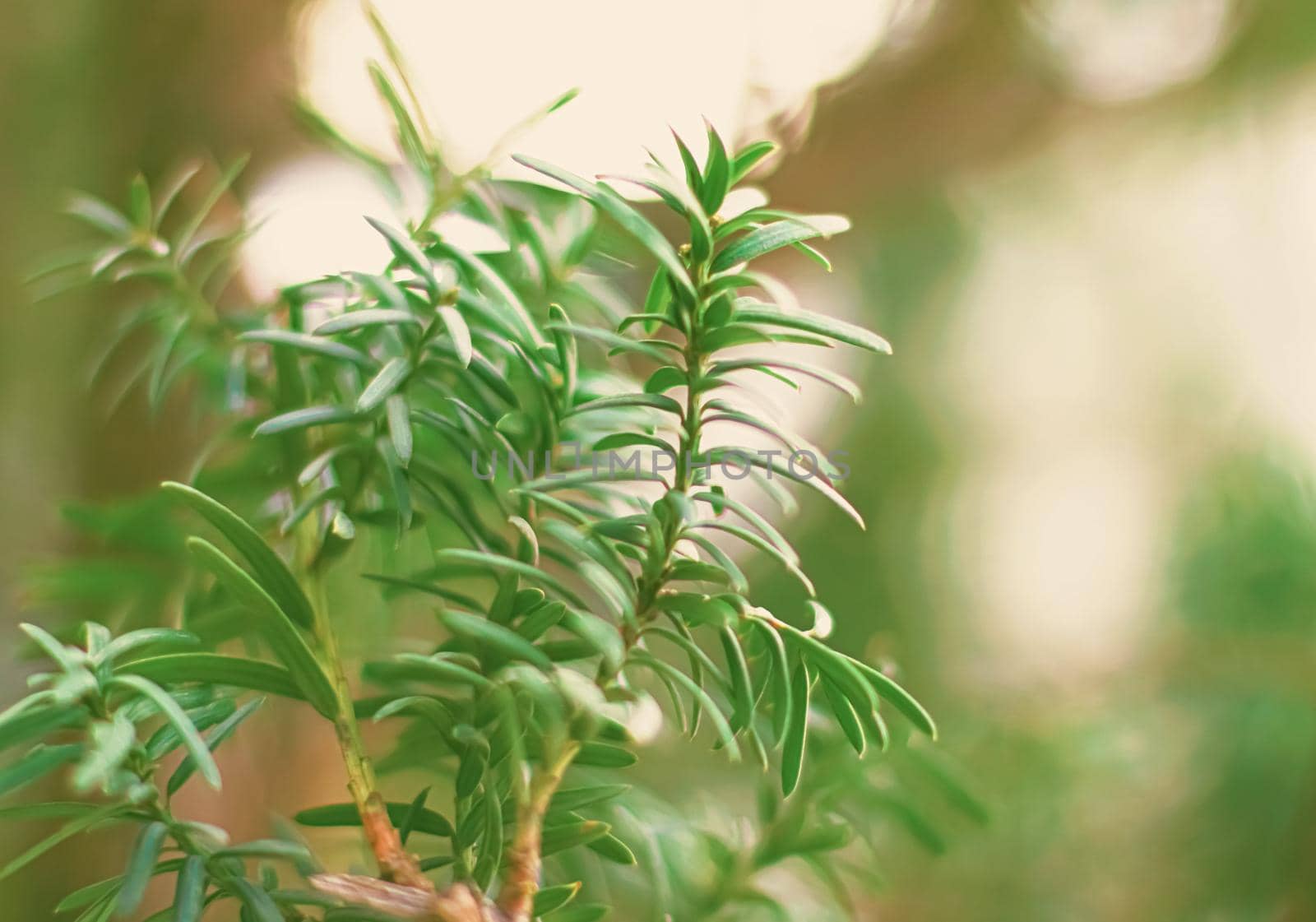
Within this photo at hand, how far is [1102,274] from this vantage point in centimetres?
116

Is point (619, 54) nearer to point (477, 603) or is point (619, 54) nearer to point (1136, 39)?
point (1136, 39)

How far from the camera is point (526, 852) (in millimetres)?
184

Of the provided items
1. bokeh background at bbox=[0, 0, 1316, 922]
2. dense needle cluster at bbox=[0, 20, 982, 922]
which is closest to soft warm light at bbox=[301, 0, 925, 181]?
bokeh background at bbox=[0, 0, 1316, 922]

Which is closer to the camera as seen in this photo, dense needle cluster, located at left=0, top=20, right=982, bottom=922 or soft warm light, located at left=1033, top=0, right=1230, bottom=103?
dense needle cluster, located at left=0, top=20, right=982, bottom=922

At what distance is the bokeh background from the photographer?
1.90 ft

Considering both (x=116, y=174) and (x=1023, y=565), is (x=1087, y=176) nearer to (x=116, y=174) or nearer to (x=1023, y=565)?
(x=1023, y=565)

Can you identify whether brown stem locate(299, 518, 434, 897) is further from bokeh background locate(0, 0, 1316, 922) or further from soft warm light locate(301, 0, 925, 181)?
soft warm light locate(301, 0, 925, 181)

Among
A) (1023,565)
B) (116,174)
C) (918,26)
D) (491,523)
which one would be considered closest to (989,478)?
(1023,565)

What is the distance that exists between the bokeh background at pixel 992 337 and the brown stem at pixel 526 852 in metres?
0.20

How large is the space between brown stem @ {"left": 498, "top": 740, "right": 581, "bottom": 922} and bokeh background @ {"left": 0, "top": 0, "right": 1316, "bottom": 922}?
0.20 m

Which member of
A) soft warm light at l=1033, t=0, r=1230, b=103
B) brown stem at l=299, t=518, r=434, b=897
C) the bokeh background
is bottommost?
brown stem at l=299, t=518, r=434, b=897

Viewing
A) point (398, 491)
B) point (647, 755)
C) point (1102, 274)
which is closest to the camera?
point (398, 491)

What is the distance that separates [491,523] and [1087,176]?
96 cm

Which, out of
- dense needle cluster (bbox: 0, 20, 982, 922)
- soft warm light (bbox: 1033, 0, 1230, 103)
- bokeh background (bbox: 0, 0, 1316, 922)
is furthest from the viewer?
soft warm light (bbox: 1033, 0, 1230, 103)
